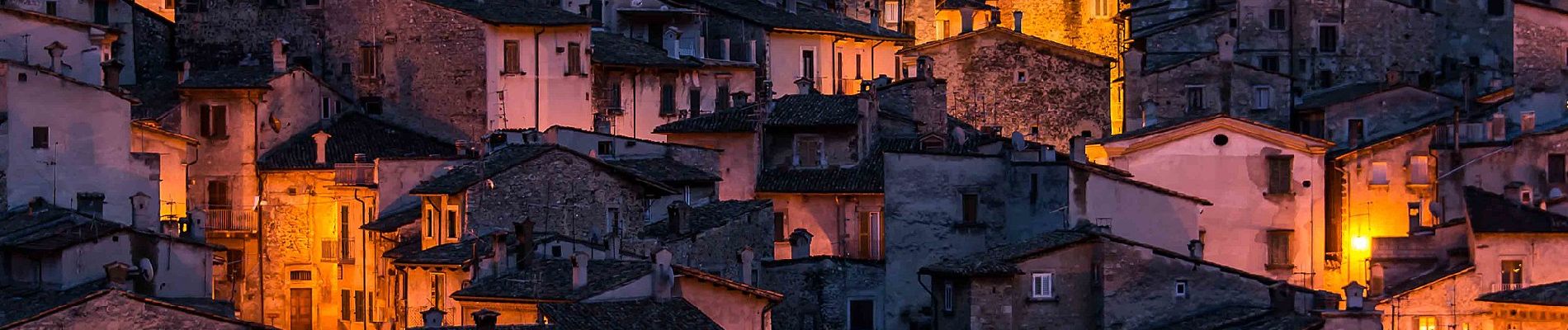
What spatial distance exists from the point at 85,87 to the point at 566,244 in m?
11.2

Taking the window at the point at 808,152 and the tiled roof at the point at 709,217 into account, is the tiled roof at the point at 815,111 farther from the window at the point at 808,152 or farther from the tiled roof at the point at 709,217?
the tiled roof at the point at 709,217

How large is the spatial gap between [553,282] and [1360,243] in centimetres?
2237

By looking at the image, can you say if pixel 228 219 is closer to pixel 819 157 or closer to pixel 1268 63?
pixel 819 157

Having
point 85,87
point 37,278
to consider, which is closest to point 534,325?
point 37,278

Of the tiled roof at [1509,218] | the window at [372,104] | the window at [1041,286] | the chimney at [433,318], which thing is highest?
the window at [372,104]

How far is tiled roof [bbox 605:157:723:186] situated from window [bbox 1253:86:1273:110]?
13207 millimetres

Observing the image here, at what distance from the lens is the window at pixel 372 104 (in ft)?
260

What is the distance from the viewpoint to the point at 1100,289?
65.8m

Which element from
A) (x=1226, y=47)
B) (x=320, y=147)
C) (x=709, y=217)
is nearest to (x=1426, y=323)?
(x=1226, y=47)

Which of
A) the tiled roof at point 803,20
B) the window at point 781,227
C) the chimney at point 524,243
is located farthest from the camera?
the tiled roof at point 803,20

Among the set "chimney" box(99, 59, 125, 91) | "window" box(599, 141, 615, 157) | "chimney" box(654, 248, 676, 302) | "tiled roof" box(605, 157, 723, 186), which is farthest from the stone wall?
"chimney" box(99, 59, 125, 91)

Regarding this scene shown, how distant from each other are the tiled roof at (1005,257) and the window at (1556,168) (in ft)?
45.6

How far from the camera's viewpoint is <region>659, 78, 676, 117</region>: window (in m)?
82.5

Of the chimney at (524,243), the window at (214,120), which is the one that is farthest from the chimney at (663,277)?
the window at (214,120)
